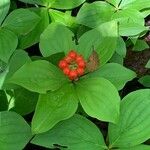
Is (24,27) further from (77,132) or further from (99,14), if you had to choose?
(77,132)

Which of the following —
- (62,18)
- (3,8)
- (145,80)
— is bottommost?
(145,80)

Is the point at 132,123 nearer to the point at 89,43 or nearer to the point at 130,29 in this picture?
the point at 89,43

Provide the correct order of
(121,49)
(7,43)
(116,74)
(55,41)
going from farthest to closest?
(121,49) → (7,43) → (55,41) → (116,74)

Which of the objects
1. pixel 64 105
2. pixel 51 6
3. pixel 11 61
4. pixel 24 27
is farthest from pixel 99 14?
pixel 64 105

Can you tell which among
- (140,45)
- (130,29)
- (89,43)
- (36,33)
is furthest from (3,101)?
(140,45)

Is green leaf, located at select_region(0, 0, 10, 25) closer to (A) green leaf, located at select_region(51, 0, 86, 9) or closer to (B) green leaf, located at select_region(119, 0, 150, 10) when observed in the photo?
(A) green leaf, located at select_region(51, 0, 86, 9)

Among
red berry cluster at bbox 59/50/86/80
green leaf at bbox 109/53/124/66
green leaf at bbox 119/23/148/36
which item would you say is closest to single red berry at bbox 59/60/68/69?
red berry cluster at bbox 59/50/86/80
